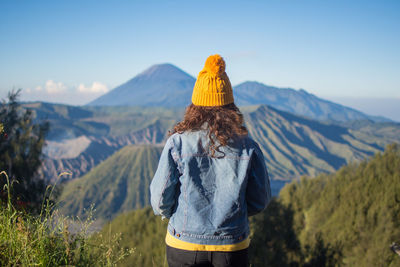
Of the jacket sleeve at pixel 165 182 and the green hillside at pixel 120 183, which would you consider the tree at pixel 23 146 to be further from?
the green hillside at pixel 120 183

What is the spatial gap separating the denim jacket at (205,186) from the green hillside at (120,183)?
126m

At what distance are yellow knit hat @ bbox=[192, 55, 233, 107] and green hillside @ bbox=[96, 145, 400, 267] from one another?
6.15ft

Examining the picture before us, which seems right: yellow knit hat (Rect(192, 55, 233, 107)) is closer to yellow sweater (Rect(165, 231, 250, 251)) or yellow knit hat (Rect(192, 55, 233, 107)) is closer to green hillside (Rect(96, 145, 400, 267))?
yellow sweater (Rect(165, 231, 250, 251))

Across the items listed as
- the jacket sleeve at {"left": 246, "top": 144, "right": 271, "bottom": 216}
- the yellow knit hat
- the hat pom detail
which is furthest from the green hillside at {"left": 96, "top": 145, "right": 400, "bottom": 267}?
the hat pom detail

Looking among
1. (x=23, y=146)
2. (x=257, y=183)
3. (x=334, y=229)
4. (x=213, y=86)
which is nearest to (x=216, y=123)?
(x=213, y=86)

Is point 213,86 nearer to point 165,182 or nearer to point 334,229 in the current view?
point 165,182

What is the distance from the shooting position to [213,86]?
2047 millimetres

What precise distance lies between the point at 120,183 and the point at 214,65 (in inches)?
6354

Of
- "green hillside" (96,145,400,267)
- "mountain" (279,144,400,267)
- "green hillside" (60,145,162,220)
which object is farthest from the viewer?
"green hillside" (60,145,162,220)

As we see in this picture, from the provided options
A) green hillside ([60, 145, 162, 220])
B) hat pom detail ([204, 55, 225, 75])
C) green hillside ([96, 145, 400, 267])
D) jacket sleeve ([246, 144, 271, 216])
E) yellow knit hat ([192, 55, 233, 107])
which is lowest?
green hillside ([60, 145, 162, 220])

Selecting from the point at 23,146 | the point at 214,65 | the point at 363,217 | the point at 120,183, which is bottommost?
the point at 120,183

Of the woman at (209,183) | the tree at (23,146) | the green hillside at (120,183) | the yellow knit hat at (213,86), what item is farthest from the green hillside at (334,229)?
the green hillside at (120,183)

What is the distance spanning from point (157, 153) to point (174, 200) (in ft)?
610

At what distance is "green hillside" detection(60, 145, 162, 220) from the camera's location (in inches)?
5128
